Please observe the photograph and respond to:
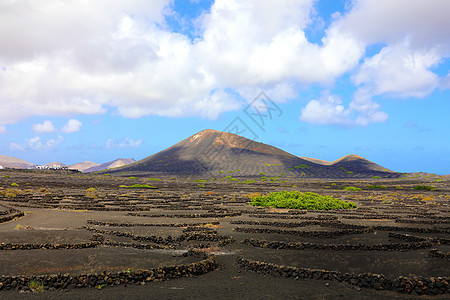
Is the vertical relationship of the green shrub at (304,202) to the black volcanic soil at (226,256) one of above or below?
above

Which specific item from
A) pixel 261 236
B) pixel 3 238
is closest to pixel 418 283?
pixel 261 236

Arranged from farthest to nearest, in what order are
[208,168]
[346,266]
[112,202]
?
[208,168]
[112,202]
[346,266]

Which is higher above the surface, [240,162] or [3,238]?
[240,162]

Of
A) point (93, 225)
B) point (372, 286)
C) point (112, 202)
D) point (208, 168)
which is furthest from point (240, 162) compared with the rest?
point (372, 286)

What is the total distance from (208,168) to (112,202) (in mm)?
137744

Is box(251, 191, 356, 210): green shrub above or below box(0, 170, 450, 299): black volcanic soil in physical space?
above

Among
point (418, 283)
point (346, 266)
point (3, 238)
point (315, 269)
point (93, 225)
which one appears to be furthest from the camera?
point (93, 225)

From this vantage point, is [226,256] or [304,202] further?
[304,202]

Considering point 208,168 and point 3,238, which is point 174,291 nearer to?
point 3,238

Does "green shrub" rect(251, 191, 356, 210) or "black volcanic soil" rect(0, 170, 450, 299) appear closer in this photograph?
"black volcanic soil" rect(0, 170, 450, 299)

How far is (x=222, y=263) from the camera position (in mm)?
17578

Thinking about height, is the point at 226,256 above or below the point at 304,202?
below

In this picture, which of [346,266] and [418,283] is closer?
[418,283]

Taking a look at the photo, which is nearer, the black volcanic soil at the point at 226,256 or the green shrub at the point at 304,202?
the black volcanic soil at the point at 226,256
